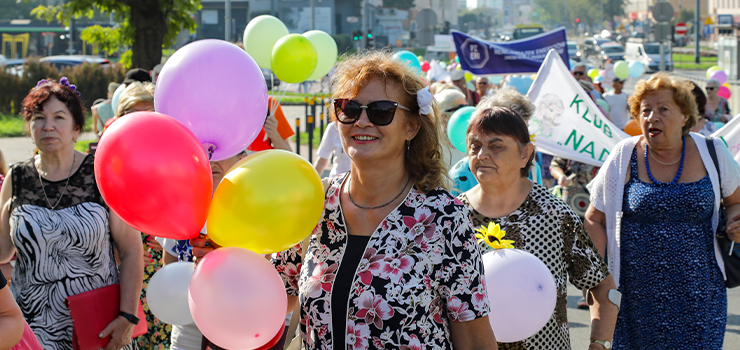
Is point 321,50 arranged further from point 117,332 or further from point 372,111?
point 372,111

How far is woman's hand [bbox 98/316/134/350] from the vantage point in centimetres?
340

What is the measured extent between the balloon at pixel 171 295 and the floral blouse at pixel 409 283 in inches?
33.5

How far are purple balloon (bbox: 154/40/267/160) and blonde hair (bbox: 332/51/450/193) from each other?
47cm

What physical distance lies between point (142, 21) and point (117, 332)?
38.3ft

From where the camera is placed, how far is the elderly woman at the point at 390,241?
7.25 ft

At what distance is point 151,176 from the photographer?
2.15m

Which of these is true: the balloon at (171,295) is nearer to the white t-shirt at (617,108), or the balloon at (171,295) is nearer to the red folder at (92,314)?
the red folder at (92,314)

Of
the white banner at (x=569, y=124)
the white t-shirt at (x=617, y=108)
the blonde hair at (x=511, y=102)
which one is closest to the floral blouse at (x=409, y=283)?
the blonde hair at (x=511, y=102)

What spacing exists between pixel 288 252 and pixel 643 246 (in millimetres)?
2071

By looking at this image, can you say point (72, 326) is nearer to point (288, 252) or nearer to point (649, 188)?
point (288, 252)

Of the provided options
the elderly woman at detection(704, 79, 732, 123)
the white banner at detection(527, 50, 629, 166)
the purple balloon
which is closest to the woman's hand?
the purple balloon

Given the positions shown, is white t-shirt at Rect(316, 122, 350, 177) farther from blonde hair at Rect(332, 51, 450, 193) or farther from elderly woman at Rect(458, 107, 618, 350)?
blonde hair at Rect(332, 51, 450, 193)

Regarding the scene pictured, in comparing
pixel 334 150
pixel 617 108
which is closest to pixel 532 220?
pixel 334 150

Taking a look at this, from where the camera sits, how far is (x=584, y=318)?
610 centimetres
